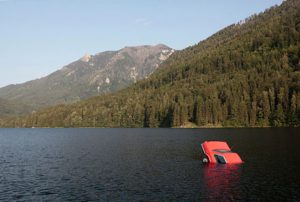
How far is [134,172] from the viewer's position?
2972 inches

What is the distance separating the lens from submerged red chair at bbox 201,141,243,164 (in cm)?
8625

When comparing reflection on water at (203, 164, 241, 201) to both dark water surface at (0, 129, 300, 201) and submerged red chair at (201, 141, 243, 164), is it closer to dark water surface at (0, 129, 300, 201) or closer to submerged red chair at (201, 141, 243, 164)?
dark water surface at (0, 129, 300, 201)

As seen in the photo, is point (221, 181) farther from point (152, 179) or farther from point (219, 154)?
point (219, 154)

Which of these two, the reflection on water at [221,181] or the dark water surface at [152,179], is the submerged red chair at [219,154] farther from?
the dark water surface at [152,179]

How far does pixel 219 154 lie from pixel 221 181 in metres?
23.9

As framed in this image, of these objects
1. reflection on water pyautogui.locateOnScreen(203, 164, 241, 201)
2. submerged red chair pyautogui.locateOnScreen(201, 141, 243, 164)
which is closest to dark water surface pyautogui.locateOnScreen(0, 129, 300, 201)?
reflection on water pyautogui.locateOnScreen(203, 164, 241, 201)

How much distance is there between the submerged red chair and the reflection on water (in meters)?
2.83

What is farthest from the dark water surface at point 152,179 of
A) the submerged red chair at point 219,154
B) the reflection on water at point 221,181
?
the submerged red chair at point 219,154

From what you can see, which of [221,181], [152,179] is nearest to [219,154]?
[221,181]

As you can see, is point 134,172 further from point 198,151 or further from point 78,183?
point 198,151

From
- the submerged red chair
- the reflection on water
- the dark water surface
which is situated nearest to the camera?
the reflection on water

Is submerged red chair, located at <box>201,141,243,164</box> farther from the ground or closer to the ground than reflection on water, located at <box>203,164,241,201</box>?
farther from the ground

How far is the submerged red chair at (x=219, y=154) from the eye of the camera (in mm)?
86250

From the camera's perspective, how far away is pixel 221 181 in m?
64.3
